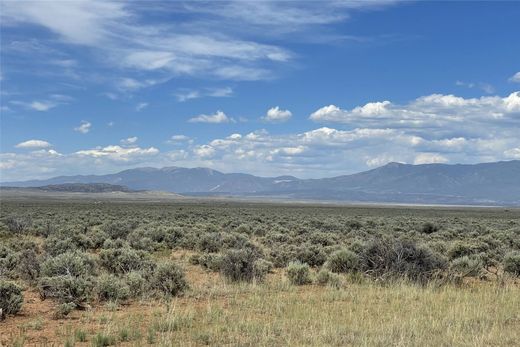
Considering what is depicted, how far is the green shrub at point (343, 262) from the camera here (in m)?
15.3

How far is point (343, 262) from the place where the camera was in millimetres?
15555

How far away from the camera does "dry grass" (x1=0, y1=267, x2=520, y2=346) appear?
25.5 ft

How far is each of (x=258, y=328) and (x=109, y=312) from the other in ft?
10.9

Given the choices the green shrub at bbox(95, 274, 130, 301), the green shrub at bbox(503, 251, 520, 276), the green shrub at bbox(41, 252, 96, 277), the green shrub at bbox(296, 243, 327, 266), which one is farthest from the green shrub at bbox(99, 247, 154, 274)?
the green shrub at bbox(503, 251, 520, 276)

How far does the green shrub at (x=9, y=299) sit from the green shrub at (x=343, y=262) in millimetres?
8877

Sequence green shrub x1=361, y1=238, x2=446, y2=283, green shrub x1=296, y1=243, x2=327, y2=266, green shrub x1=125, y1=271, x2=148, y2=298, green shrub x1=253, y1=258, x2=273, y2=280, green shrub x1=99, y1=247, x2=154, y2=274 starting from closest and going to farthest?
green shrub x1=125, y1=271, x2=148, y2=298
green shrub x1=361, y1=238, x2=446, y2=283
green shrub x1=253, y1=258, x2=273, y2=280
green shrub x1=99, y1=247, x2=154, y2=274
green shrub x1=296, y1=243, x2=327, y2=266

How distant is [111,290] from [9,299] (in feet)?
6.67

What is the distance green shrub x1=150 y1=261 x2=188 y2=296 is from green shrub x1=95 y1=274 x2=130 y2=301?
0.78 meters

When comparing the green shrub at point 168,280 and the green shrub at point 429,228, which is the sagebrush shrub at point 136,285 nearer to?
the green shrub at point 168,280

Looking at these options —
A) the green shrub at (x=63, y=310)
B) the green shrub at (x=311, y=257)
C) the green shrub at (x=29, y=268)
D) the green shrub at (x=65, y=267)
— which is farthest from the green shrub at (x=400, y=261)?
the green shrub at (x=29, y=268)

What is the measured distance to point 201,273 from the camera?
1639 cm

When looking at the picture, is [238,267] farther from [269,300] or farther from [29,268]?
[29,268]

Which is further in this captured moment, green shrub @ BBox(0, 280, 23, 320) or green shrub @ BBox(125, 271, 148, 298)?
green shrub @ BBox(125, 271, 148, 298)

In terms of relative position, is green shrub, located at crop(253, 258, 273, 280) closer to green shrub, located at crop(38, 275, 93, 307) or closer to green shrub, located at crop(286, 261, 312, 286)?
green shrub, located at crop(286, 261, 312, 286)
